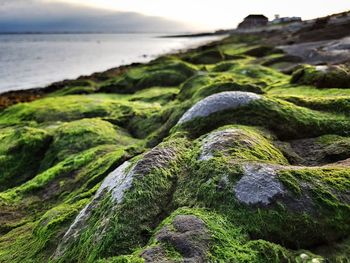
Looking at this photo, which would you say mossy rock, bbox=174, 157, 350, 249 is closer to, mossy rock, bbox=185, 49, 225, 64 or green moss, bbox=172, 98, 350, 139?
green moss, bbox=172, 98, 350, 139

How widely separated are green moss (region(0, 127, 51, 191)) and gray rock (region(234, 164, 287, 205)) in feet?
37.9

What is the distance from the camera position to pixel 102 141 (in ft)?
57.0

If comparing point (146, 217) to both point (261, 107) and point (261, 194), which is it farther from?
point (261, 107)

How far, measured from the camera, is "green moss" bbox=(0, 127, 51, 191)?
16337 millimetres

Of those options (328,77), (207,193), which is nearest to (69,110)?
(328,77)

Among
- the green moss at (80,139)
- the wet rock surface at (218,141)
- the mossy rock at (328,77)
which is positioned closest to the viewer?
the wet rock surface at (218,141)

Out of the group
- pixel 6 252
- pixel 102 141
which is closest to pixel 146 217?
pixel 6 252

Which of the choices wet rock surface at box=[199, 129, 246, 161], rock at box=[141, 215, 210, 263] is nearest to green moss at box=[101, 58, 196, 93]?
wet rock surface at box=[199, 129, 246, 161]

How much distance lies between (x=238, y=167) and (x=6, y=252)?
6.30m

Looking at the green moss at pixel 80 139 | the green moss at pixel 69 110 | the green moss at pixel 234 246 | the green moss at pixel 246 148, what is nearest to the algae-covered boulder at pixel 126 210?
the green moss at pixel 234 246

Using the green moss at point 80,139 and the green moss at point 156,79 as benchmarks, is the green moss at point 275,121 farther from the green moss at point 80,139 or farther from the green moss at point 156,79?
the green moss at point 156,79

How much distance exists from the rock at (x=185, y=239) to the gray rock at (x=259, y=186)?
40.6 inches

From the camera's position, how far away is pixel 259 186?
7.31m

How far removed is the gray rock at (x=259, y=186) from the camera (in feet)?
23.5
